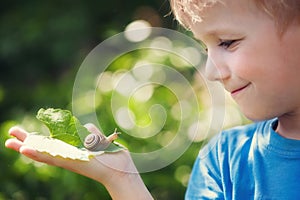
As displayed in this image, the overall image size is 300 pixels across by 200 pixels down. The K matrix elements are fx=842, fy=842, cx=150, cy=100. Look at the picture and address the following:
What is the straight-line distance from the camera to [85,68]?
3.90 m

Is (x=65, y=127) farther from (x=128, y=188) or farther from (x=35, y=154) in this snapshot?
(x=128, y=188)

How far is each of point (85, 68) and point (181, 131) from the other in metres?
0.82

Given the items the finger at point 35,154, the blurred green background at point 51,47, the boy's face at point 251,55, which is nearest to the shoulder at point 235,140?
the boy's face at point 251,55

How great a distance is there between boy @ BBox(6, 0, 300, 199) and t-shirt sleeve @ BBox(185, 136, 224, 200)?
0.07 m

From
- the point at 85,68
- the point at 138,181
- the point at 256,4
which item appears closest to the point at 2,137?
the point at 85,68

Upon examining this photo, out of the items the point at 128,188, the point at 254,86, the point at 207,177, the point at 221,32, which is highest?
the point at 221,32

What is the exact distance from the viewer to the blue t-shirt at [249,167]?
1941mm

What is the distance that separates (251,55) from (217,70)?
0.27 feet

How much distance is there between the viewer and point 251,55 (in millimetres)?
1860

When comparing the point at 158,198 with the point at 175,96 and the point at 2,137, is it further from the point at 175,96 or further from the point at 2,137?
the point at 2,137

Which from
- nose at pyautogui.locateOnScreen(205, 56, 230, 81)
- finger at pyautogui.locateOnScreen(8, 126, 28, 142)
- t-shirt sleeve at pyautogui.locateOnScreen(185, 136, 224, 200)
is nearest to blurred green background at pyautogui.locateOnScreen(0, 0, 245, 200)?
t-shirt sleeve at pyautogui.locateOnScreen(185, 136, 224, 200)

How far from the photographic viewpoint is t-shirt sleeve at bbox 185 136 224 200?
215 centimetres

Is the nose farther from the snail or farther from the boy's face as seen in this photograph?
the snail

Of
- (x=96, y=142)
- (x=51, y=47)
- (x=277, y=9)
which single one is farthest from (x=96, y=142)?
(x=51, y=47)
